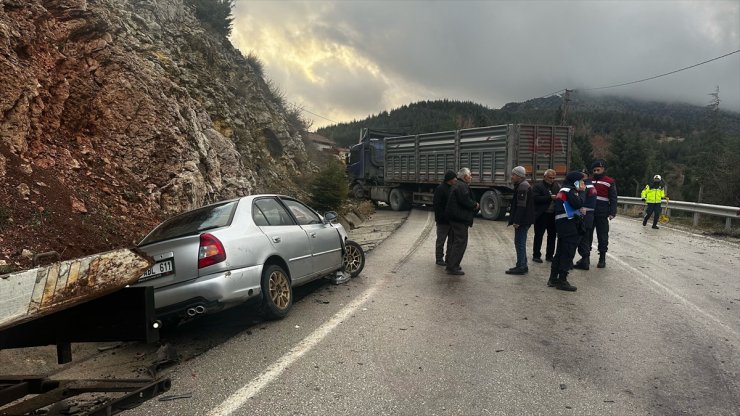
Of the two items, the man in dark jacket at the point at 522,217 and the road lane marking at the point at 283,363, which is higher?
the man in dark jacket at the point at 522,217

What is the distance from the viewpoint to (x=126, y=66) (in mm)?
9898

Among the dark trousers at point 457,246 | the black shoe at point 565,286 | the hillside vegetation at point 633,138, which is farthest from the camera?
the hillside vegetation at point 633,138

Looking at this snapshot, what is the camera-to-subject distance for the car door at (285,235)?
560cm

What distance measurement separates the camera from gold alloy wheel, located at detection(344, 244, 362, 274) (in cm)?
766

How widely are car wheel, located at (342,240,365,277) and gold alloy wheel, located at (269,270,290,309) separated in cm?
201

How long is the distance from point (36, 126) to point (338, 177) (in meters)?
8.80

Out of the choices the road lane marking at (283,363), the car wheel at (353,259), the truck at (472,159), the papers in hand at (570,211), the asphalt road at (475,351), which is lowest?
the asphalt road at (475,351)

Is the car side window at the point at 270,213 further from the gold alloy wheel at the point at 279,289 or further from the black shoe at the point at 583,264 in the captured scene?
the black shoe at the point at 583,264

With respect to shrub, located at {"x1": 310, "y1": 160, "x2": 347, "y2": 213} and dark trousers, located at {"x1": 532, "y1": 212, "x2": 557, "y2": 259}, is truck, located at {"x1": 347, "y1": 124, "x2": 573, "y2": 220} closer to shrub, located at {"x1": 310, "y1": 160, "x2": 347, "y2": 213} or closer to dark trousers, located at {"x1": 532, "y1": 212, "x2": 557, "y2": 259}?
shrub, located at {"x1": 310, "y1": 160, "x2": 347, "y2": 213}

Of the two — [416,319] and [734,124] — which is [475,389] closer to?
[416,319]

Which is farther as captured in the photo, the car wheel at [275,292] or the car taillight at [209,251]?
the car wheel at [275,292]

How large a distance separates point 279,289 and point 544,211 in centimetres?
552

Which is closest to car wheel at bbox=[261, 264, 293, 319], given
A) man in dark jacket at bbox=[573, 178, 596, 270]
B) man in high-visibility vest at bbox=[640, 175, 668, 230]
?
man in dark jacket at bbox=[573, 178, 596, 270]

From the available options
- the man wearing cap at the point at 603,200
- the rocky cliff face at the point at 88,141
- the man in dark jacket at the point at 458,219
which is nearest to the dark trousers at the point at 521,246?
the man in dark jacket at the point at 458,219
